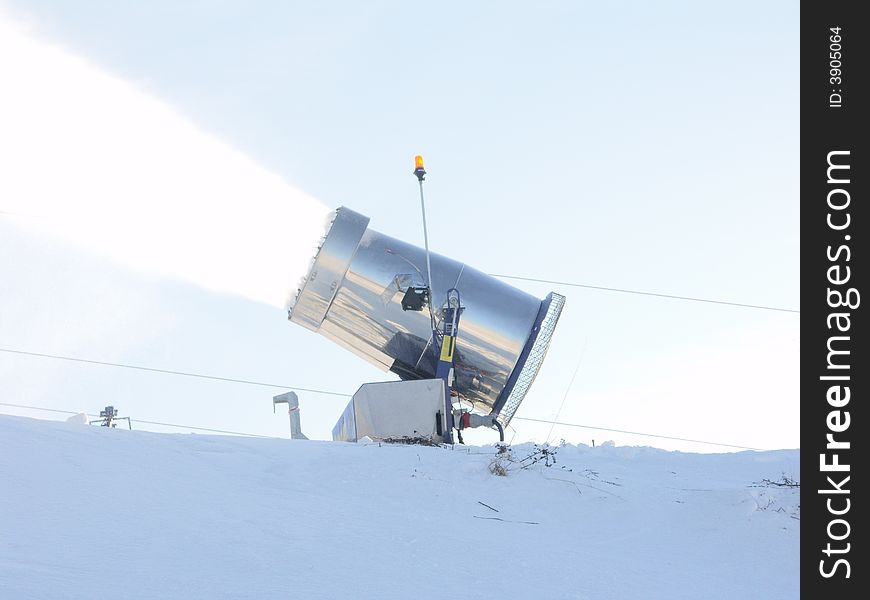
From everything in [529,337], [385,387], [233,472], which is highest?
[529,337]

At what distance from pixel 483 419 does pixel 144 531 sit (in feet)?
24.3

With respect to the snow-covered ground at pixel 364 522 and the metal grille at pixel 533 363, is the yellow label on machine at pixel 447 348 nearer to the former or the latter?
the metal grille at pixel 533 363

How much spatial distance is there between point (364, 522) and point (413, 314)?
6109 mm

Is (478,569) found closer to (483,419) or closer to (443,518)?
(443,518)

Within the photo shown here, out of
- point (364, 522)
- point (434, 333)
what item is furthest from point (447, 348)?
point (364, 522)

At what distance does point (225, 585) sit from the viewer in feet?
15.7

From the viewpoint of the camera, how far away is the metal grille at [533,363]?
42.9 ft

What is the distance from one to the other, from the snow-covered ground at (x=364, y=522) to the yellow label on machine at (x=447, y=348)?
247 centimetres

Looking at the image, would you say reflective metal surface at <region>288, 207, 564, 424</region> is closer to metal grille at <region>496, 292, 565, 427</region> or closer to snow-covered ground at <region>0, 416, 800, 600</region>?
metal grille at <region>496, 292, 565, 427</region>

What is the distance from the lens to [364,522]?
22.0ft

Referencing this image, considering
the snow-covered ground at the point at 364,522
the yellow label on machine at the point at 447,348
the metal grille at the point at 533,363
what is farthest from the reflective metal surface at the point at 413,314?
the snow-covered ground at the point at 364,522

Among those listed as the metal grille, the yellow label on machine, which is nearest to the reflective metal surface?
the metal grille

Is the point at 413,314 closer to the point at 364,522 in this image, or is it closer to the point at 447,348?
the point at 447,348
